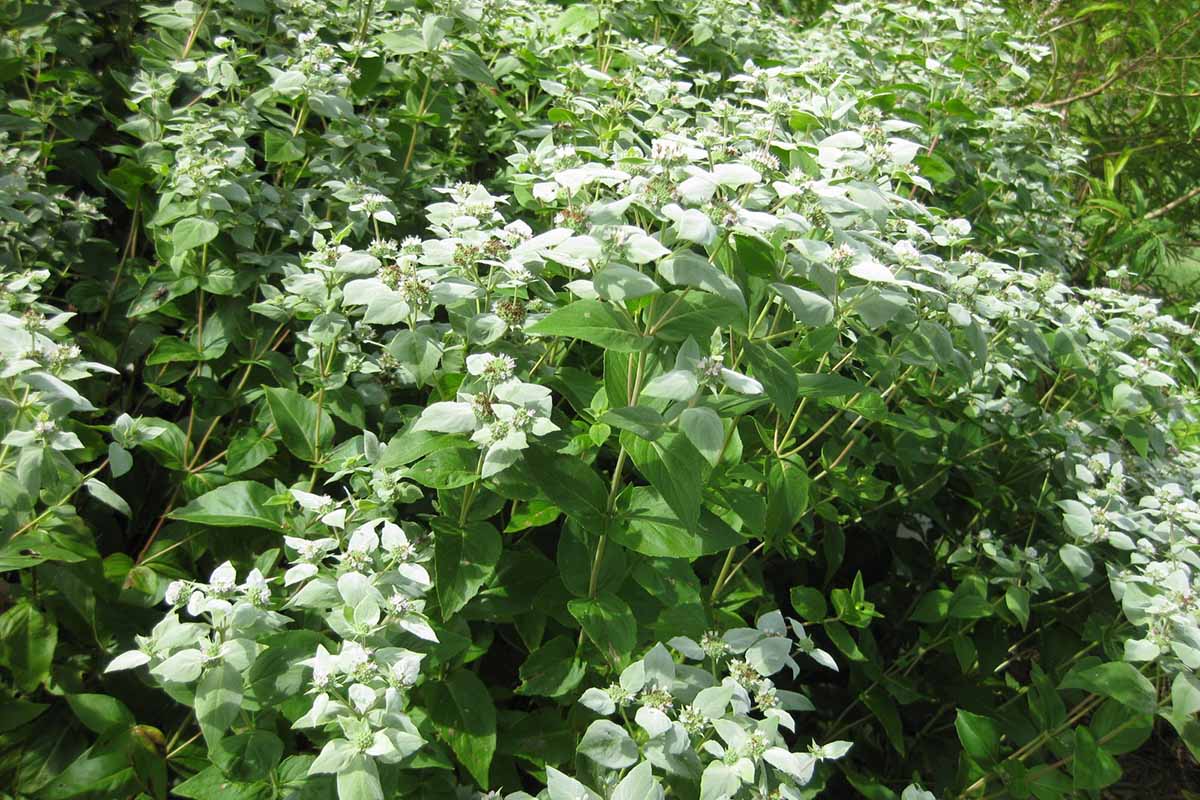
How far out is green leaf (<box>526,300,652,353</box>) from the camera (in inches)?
58.1

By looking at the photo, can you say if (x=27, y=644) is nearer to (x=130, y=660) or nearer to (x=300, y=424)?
(x=130, y=660)

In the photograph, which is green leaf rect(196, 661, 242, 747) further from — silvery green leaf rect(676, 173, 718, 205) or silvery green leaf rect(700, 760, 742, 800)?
silvery green leaf rect(676, 173, 718, 205)

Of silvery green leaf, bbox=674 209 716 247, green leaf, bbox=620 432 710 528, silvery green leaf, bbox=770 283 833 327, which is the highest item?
silvery green leaf, bbox=674 209 716 247

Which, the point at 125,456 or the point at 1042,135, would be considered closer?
the point at 125,456

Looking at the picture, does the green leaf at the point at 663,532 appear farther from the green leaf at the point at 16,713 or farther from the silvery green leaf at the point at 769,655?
the green leaf at the point at 16,713

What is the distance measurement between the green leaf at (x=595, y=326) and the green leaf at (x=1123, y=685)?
1444 millimetres

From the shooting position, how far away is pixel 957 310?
200 centimetres

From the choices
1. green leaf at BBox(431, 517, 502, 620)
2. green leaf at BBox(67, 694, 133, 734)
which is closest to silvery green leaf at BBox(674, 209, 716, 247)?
green leaf at BBox(431, 517, 502, 620)

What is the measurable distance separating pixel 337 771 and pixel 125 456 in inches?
39.6

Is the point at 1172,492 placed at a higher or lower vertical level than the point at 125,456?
higher

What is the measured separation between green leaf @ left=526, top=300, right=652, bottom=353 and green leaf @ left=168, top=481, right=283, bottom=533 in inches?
36.1

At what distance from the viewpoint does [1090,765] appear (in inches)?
79.3

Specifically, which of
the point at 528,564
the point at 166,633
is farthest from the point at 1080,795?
the point at 166,633

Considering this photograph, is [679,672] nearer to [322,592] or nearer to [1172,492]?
[322,592]
